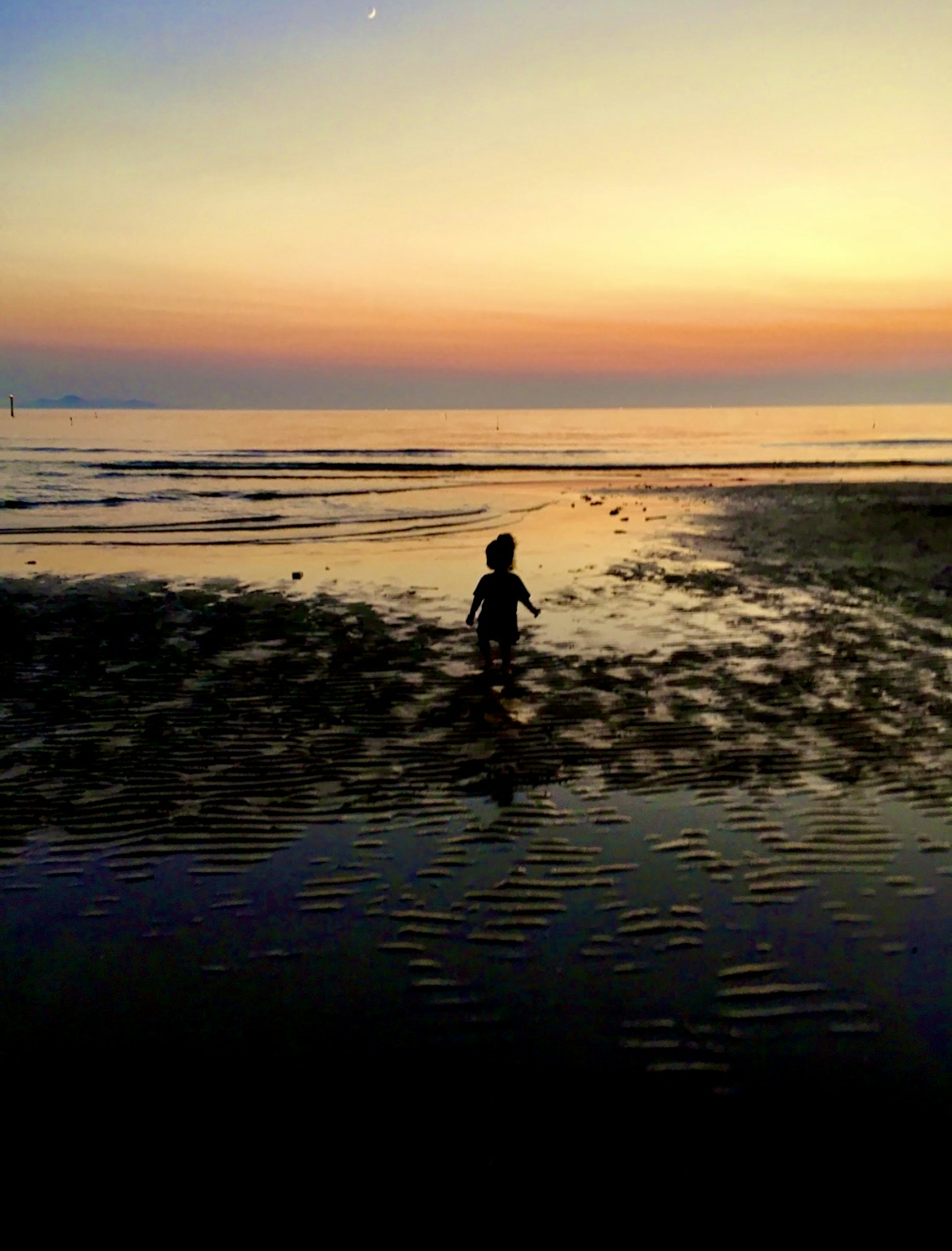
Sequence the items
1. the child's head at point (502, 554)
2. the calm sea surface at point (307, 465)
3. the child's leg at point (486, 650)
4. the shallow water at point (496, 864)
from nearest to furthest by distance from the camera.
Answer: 1. the shallow water at point (496, 864)
2. the child's leg at point (486, 650)
3. the child's head at point (502, 554)
4. the calm sea surface at point (307, 465)

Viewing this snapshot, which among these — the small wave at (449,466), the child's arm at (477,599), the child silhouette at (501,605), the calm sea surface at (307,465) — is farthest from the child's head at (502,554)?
the small wave at (449,466)

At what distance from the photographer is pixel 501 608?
12578 millimetres

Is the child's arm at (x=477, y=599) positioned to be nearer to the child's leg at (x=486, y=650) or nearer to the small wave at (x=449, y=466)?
the child's leg at (x=486, y=650)

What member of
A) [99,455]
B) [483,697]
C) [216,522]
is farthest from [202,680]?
[99,455]

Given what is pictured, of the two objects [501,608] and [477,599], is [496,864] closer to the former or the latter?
[501,608]

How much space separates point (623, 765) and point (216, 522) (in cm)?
2683

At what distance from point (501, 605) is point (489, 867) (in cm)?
611

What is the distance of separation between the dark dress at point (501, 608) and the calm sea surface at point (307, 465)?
55.1 feet

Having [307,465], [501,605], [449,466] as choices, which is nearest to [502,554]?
[501,605]

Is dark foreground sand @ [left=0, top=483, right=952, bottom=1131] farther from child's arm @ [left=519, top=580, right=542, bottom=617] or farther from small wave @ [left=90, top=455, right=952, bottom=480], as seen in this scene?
small wave @ [left=90, top=455, right=952, bottom=480]

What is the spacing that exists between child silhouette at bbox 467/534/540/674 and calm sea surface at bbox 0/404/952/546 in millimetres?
16743

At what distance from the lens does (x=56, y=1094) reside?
14.1ft

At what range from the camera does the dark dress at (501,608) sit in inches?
495

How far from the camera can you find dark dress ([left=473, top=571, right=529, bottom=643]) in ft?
41.3
